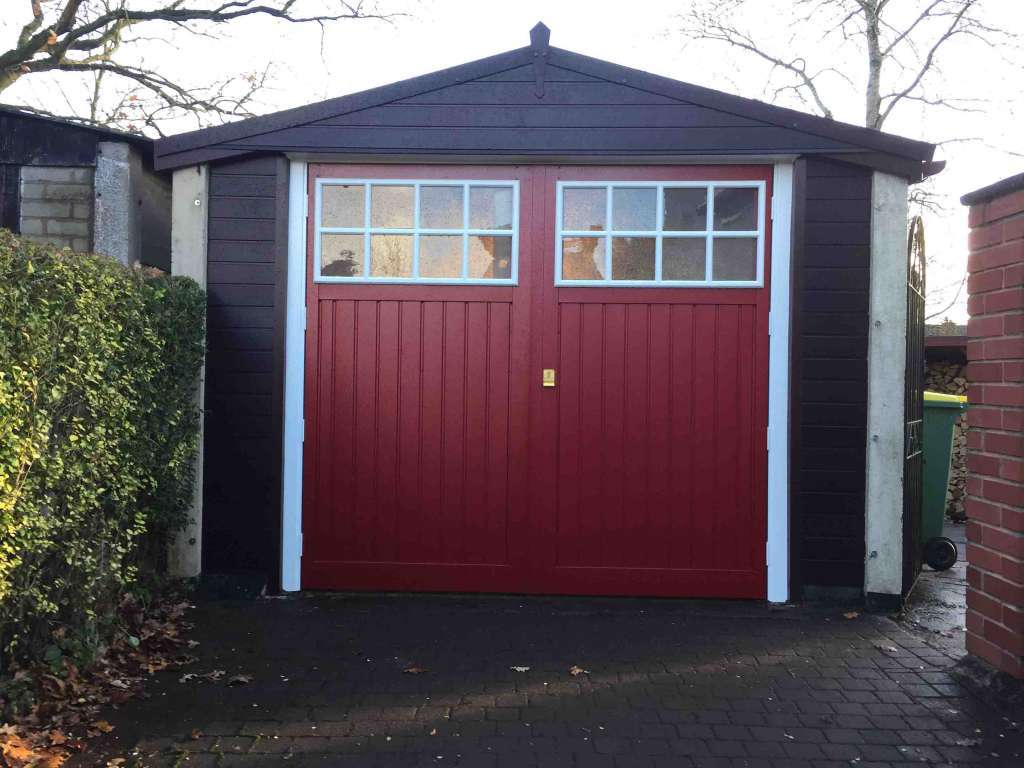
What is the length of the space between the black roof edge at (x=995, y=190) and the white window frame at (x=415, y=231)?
8.75ft

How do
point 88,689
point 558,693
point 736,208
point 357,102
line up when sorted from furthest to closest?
point 736,208
point 357,102
point 558,693
point 88,689

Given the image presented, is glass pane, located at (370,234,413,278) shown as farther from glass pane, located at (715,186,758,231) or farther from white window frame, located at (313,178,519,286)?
glass pane, located at (715,186,758,231)

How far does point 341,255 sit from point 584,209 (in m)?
1.64

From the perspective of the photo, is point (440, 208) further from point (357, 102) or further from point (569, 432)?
point (569, 432)

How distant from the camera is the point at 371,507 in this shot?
19.7ft

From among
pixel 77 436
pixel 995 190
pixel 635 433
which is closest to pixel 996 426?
pixel 995 190

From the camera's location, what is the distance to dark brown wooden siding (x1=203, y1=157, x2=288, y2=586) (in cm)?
593

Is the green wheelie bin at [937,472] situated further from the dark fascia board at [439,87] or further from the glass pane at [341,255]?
the glass pane at [341,255]

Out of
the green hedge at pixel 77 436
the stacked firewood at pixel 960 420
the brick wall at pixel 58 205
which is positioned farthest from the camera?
the stacked firewood at pixel 960 420

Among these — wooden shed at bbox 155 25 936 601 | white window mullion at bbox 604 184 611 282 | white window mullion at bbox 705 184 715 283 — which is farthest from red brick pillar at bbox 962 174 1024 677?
white window mullion at bbox 604 184 611 282

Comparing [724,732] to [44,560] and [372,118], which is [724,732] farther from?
[372,118]

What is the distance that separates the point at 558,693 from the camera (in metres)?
4.27

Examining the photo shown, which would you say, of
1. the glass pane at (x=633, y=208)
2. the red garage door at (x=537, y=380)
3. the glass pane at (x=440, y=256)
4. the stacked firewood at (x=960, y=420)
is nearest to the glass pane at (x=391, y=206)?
the red garage door at (x=537, y=380)

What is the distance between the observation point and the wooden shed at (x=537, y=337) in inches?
228
